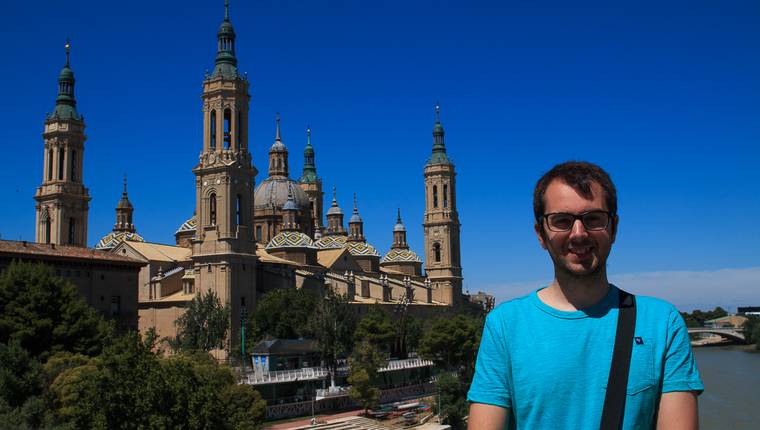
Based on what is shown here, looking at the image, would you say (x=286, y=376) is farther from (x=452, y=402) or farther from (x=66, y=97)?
(x=66, y=97)

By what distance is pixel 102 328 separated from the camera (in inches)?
1729

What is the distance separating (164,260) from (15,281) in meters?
31.1

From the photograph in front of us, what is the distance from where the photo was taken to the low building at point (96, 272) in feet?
170

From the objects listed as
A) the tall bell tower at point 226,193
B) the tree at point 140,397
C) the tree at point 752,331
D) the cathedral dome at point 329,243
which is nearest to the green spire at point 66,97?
the tall bell tower at point 226,193

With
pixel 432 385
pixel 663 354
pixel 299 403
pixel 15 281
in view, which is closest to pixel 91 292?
pixel 15 281

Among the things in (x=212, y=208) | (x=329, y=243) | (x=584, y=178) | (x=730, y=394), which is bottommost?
(x=730, y=394)

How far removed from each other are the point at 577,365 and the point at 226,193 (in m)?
66.2

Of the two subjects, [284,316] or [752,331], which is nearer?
[284,316]

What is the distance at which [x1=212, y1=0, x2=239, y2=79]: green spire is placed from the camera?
7150 cm

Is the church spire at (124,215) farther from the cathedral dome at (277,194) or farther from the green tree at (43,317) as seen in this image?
the green tree at (43,317)

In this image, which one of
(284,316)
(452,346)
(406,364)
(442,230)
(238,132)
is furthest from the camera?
(442,230)

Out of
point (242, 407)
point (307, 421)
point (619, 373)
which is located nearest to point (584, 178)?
point (619, 373)

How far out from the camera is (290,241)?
8481 centimetres

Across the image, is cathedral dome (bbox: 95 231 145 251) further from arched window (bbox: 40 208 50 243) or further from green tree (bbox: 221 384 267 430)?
green tree (bbox: 221 384 267 430)
